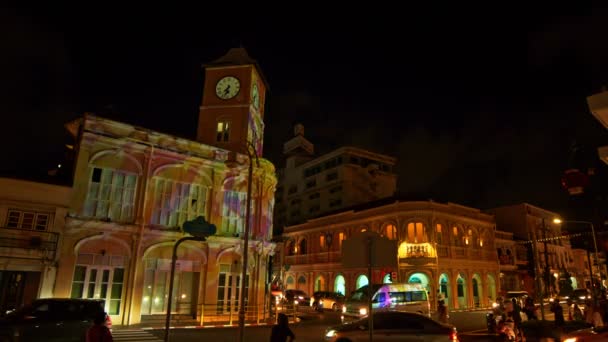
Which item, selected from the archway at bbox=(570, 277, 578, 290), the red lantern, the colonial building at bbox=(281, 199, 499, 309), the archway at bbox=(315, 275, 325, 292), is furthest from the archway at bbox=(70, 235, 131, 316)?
the archway at bbox=(570, 277, 578, 290)

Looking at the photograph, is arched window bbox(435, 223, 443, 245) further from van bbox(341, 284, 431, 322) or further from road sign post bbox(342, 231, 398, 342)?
road sign post bbox(342, 231, 398, 342)

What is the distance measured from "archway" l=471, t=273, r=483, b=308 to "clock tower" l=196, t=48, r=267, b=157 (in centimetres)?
2763

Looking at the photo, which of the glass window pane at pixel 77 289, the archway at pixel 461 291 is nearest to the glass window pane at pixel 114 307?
the glass window pane at pixel 77 289

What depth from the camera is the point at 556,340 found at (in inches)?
579

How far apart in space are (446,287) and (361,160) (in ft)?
102

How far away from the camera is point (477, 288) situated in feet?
135

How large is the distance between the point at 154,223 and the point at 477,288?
111 feet

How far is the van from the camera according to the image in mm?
22078

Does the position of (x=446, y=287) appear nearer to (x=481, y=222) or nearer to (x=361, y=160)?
(x=481, y=222)

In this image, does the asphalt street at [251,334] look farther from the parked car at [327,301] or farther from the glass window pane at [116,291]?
the parked car at [327,301]

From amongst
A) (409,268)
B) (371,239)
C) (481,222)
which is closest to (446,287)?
(409,268)

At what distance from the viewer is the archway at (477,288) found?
40.6 metres

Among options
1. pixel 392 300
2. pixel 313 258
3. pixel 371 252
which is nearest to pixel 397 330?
pixel 371 252

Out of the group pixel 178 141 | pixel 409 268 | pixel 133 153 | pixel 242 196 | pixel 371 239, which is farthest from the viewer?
pixel 409 268
